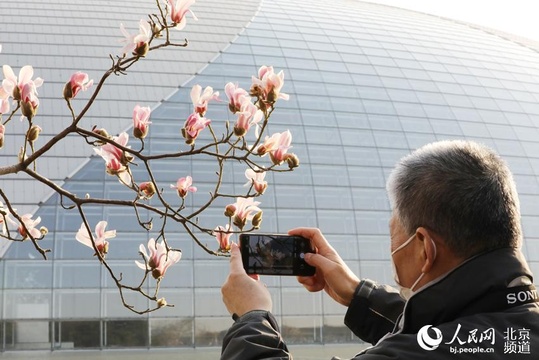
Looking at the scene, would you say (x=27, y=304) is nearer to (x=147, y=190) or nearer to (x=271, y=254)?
(x=147, y=190)

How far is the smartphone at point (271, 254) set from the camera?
2.74m

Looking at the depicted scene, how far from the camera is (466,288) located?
2016mm

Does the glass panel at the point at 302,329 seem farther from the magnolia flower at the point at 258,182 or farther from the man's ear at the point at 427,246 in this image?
the man's ear at the point at 427,246

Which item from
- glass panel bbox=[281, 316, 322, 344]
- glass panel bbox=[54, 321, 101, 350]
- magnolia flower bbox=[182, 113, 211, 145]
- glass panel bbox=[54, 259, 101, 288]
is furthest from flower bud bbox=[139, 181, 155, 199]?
glass panel bbox=[281, 316, 322, 344]

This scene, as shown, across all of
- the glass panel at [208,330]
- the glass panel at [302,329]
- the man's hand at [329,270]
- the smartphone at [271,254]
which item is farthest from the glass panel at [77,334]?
the smartphone at [271,254]

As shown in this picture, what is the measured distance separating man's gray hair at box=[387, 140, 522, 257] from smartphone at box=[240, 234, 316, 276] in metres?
0.66

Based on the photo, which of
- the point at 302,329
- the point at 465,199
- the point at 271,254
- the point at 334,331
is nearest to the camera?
the point at 465,199

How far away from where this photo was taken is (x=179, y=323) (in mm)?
19688

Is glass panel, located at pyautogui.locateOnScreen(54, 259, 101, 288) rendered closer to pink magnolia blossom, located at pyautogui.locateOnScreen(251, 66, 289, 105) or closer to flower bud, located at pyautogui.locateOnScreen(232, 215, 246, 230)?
flower bud, located at pyautogui.locateOnScreen(232, 215, 246, 230)

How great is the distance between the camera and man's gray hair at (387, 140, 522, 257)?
2100mm

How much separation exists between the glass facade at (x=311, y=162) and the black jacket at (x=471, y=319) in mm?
17601

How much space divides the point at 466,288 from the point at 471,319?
0.07 meters

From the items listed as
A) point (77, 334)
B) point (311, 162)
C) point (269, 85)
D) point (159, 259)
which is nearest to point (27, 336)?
point (77, 334)

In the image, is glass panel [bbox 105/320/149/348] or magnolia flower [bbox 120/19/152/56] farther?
glass panel [bbox 105/320/149/348]
